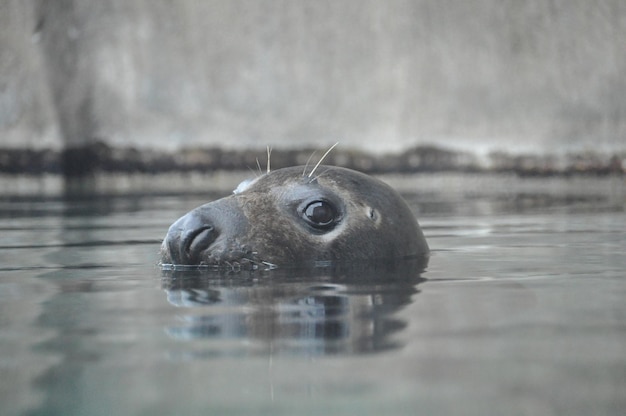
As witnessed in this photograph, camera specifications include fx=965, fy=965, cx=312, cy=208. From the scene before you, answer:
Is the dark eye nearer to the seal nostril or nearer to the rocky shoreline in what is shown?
the seal nostril

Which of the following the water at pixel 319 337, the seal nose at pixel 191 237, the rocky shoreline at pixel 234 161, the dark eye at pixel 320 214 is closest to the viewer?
the water at pixel 319 337

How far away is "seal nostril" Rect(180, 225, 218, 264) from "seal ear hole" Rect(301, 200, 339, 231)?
39 centimetres

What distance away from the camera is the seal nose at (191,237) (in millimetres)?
3541

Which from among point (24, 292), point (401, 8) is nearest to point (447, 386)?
point (24, 292)

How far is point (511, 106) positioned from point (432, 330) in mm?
11738

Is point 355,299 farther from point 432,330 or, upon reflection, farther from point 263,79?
point 263,79

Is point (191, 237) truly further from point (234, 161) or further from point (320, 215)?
point (234, 161)

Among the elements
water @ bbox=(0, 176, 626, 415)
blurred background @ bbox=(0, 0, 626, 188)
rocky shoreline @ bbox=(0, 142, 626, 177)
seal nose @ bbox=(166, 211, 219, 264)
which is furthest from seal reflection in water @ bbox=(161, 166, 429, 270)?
blurred background @ bbox=(0, 0, 626, 188)

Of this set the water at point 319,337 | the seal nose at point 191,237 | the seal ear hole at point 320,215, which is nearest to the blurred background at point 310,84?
the water at point 319,337

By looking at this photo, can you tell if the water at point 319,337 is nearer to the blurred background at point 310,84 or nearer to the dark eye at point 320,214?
the dark eye at point 320,214

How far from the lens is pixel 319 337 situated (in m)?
2.16

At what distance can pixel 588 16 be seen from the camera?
13641 millimetres

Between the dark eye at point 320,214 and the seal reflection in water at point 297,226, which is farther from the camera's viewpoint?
the dark eye at point 320,214

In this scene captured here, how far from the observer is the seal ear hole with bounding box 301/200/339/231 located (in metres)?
3.77
